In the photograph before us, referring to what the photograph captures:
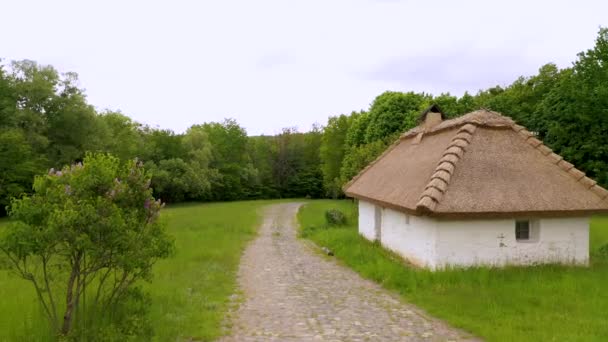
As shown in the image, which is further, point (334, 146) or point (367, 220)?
point (334, 146)

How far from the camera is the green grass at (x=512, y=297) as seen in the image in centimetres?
827

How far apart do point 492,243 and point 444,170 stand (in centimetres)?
241

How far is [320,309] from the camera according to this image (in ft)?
33.5

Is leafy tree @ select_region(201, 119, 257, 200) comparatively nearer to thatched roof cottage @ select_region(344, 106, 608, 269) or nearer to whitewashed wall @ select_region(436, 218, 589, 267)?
thatched roof cottage @ select_region(344, 106, 608, 269)

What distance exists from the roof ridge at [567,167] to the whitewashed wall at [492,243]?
1053 millimetres

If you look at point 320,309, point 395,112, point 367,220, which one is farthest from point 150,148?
point 320,309

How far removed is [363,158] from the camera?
35.0 m

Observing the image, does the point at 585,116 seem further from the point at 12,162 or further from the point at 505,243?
the point at 12,162

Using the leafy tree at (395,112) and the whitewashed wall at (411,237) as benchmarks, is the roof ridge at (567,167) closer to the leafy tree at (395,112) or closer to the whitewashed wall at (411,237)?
the whitewashed wall at (411,237)

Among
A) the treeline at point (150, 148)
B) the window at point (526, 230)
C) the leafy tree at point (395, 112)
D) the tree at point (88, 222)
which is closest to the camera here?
the tree at point (88, 222)

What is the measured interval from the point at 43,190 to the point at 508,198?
1145cm

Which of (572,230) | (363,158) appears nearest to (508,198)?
(572,230)

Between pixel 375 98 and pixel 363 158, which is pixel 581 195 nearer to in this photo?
pixel 363 158

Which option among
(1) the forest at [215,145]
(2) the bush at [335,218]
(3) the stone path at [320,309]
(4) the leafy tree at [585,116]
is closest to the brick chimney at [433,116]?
(3) the stone path at [320,309]
